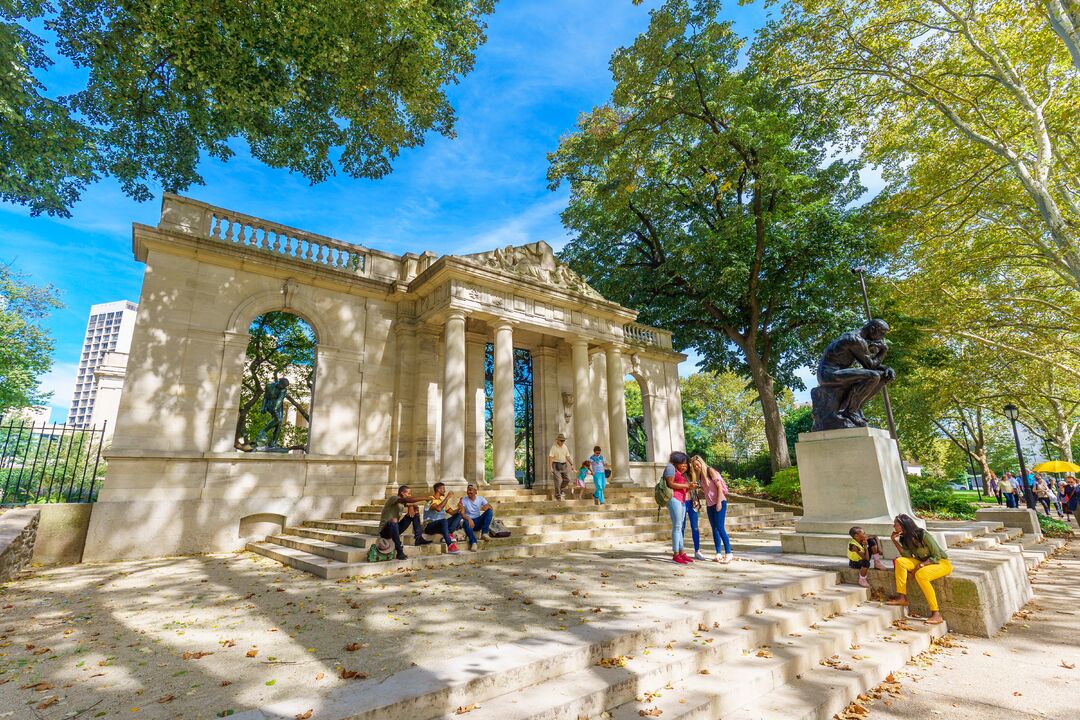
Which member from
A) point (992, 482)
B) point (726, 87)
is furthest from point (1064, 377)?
A: point (726, 87)

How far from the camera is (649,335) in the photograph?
2042 centimetres

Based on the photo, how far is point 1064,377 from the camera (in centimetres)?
2361

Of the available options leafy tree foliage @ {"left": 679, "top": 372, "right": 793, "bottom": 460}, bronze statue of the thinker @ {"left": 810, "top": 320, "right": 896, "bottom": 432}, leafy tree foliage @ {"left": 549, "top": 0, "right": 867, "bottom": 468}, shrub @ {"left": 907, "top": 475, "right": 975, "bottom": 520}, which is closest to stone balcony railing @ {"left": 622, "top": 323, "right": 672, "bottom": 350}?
leafy tree foliage @ {"left": 549, "top": 0, "right": 867, "bottom": 468}

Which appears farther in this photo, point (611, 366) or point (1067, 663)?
point (611, 366)

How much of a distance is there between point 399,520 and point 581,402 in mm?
7843

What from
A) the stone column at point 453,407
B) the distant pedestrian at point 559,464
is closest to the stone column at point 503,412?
the stone column at point 453,407

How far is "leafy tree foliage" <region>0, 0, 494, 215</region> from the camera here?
27.8 feet

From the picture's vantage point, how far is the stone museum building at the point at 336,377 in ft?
34.3

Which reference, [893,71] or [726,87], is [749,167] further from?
[893,71]

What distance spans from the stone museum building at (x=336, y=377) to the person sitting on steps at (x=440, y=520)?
10.4ft

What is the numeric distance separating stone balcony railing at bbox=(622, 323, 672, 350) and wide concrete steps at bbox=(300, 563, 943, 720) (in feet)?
48.5

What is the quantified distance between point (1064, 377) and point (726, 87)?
22762 mm

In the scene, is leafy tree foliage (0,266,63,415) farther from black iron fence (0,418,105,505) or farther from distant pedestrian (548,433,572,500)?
distant pedestrian (548,433,572,500)

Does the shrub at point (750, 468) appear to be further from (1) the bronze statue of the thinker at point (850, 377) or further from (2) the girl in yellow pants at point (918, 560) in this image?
(2) the girl in yellow pants at point (918, 560)
